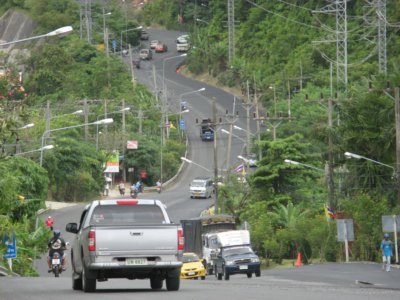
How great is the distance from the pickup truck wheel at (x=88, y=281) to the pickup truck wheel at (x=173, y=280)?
1.46 m

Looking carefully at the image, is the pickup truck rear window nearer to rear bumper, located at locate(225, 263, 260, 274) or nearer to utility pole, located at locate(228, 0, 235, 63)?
rear bumper, located at locate(225, 263, 260, 274)

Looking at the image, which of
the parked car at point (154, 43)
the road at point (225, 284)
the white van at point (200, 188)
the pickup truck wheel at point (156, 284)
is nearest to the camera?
the road at point (225, 284)

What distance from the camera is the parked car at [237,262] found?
5212 cm

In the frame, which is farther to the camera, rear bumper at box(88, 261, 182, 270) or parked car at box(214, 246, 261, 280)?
parked car at box(214, 246, 261, 280)

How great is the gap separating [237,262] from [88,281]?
25.7m

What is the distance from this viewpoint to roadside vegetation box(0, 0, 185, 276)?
233ft

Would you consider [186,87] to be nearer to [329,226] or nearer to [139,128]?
[139,128]

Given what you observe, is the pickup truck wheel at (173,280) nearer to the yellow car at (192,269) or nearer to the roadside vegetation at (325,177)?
the yellow car at (192,269)

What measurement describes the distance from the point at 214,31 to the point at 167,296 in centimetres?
13117

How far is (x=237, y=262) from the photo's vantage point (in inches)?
2069

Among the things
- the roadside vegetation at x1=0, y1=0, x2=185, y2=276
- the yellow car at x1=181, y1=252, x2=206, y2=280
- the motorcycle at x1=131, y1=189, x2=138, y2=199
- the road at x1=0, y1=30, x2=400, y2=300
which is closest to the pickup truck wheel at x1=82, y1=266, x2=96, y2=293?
the road at x1=0, y1=30, x2=400, y2=300

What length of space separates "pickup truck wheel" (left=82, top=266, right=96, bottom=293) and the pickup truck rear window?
0.98 meters

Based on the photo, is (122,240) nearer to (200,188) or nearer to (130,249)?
(130,249)

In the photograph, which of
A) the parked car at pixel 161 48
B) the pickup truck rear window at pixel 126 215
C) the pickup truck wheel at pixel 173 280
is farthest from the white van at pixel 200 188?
the pickup truck rear window at pixel 126 215
